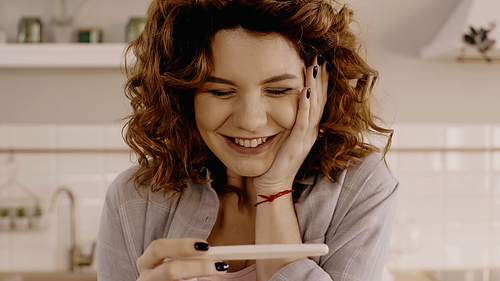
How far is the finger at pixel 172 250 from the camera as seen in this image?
2.20ft

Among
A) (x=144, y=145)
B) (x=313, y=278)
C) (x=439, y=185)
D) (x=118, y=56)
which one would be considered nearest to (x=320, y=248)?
(x=313, y=278)

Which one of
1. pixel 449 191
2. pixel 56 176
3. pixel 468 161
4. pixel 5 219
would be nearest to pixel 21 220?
pixel 5 219

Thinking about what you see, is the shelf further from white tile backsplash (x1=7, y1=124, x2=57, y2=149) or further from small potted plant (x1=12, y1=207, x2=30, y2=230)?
small potted plant (x1=12, y1=207, x2=30, y2=230)

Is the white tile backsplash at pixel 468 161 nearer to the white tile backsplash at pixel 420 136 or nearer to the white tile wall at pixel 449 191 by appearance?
the white tile wall at pixel 449 191

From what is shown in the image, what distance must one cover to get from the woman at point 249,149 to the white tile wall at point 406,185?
117 centimetres

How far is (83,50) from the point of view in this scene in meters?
1.93

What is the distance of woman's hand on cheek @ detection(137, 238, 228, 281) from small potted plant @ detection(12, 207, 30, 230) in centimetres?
165

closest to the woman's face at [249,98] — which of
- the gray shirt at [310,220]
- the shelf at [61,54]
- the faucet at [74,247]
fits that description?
the gray shirt at [310,220]

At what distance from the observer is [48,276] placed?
209 centimetres

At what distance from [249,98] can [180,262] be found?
12.3 inches

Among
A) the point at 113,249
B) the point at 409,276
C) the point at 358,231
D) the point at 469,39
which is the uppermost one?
the point at 469,39

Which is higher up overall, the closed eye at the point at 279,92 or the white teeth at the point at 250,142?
the closed eye at the point at 279,92

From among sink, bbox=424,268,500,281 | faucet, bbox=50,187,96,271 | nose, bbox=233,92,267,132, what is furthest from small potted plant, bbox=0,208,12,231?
sink, bbox=424,268,500,281

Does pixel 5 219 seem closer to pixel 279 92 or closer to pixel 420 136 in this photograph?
pixel 279 92
